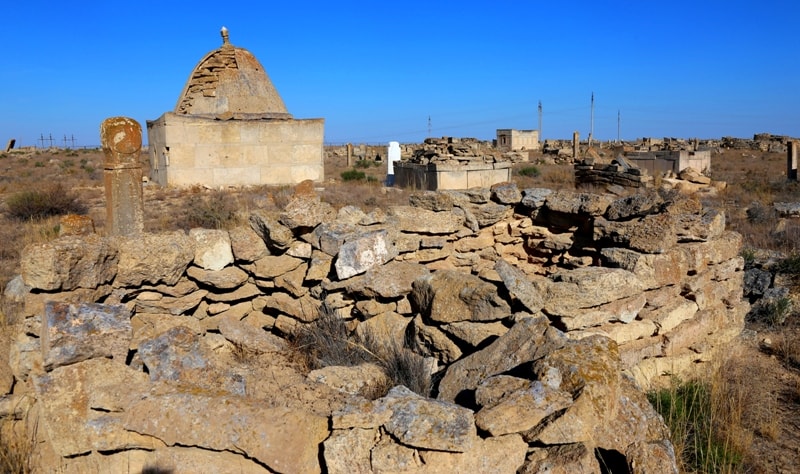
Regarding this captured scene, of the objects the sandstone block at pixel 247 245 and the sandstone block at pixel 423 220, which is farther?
the sandstone block at pixel 423 220

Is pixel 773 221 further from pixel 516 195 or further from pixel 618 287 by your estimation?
pixel 618 287

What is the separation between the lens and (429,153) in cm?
1579

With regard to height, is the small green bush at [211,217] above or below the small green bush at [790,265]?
above

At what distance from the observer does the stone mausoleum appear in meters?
13.8

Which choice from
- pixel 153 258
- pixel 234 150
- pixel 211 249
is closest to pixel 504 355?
pixel 211 249

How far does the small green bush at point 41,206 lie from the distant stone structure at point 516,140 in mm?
30690

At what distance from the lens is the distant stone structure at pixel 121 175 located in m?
5.07

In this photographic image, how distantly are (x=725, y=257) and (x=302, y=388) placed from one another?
4.37m

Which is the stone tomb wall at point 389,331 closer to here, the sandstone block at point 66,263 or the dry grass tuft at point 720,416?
the sandstone block at point 66,263

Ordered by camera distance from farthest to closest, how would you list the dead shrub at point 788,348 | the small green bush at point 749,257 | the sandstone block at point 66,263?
the small green bush at point 749,257
the dead shrub at point 788,348
the sandstone block at point 66,263

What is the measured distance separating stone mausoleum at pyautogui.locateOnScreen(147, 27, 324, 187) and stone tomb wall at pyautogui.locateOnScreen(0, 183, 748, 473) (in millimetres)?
8765

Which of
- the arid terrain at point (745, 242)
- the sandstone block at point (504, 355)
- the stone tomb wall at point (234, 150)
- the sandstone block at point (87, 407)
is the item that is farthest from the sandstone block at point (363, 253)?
the stone tomb wall at point (234, 150)

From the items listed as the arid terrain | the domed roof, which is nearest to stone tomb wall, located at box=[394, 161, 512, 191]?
the arid terrain

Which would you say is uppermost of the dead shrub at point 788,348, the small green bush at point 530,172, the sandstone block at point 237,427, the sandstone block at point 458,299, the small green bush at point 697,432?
the small green bush at point 530,172
